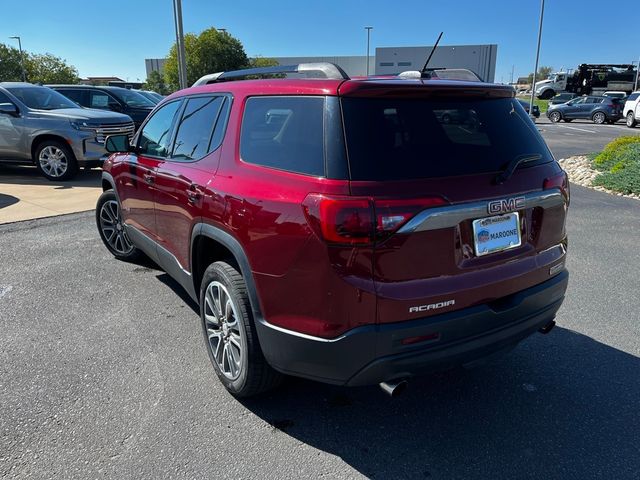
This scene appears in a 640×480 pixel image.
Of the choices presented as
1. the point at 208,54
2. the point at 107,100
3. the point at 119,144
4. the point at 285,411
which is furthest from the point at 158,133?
the point at 208,54

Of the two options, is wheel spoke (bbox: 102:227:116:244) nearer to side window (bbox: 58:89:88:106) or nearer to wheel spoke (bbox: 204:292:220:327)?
wheel spoke (bbox: 204:292:220:327)

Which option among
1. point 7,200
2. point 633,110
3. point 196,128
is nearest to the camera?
point 196,128

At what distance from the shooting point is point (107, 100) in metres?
14.1

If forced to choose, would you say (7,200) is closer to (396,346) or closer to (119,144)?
(119,144)

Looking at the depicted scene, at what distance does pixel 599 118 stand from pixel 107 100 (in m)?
29.9

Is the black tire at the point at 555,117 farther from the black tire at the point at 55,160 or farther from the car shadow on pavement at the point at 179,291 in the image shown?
the car shadow on pavement at the point at 179,291

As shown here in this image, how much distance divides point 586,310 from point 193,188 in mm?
3302

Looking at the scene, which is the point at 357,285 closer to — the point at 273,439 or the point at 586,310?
the point at 273,439

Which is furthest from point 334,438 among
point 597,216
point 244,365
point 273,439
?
point 597,216

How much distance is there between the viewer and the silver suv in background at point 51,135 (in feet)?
31.7

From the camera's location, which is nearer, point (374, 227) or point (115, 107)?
point (374, 227)

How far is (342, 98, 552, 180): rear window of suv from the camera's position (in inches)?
86.9

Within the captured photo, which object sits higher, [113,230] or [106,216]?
[106,216]

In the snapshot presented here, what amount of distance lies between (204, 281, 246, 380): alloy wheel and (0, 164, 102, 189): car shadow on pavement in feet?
25.3
